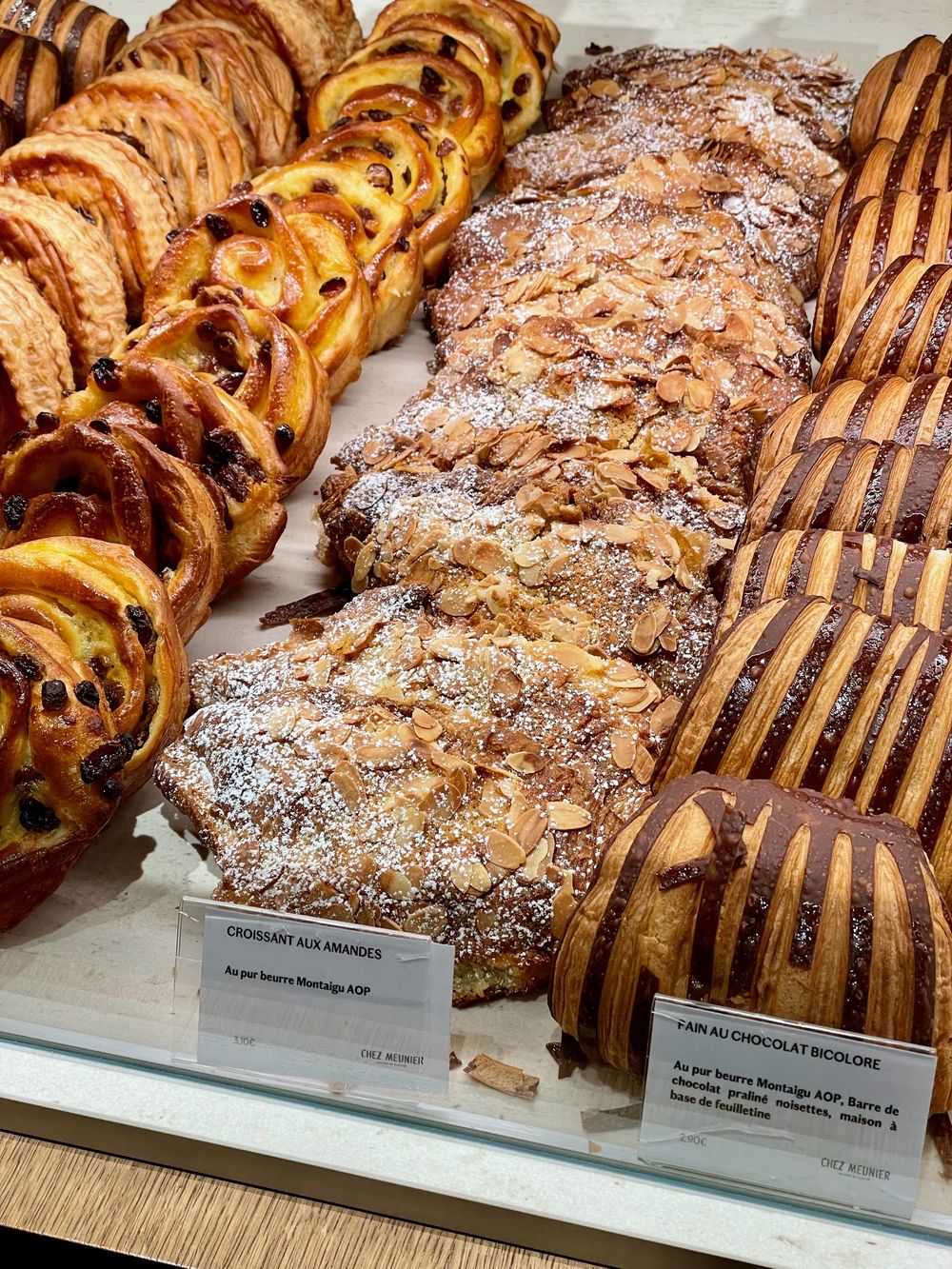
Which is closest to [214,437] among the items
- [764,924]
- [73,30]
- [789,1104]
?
[764,924]

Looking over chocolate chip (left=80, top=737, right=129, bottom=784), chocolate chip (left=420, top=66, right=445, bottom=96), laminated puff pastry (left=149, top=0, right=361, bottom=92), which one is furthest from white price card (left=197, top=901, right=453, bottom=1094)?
laminated puff pastry (left=149, top=0, right=361, bottom=92)

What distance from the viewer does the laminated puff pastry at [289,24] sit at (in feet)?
9.68

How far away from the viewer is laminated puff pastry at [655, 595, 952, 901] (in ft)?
4.51

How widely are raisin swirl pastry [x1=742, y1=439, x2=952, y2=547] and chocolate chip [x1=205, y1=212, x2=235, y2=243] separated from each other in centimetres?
112

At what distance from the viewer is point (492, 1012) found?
1527mm

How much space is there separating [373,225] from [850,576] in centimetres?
136

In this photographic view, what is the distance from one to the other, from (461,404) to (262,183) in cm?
71

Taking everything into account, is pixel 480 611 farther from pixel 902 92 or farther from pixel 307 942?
pixel 902 92

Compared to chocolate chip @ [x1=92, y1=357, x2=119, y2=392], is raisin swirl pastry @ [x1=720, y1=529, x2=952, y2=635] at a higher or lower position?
lower

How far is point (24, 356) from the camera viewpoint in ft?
6.98

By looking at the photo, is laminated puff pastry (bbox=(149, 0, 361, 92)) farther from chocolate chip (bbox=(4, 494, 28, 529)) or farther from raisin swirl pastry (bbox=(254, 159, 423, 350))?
chocolate chip (bbox=(4, 494, 28, 529))

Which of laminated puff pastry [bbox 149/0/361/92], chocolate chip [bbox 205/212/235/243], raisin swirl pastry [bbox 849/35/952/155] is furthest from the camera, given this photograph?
laminated puff pastry [bbox 149/0/361/92]

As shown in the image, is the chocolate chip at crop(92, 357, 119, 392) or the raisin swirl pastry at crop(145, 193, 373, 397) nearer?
the chocolate chip at crop(92, 357, 119, 392)

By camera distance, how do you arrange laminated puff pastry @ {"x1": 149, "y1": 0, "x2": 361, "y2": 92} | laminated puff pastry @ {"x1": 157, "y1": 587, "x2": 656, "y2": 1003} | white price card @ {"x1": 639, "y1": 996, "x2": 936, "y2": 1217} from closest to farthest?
white price card @ {"x1": 639, "y1": 996, "x2": 936, "y2": 1217} < laminated puff pastry @ {"x1": 157, "y1": 587, "x2": 656, "y2": 1003} < laminated puff pastry @ {"x1": 149, "y1": 0, "x2": 361, "y2": 92}
